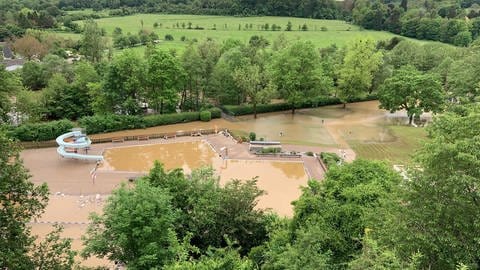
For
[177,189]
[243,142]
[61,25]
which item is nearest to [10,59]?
[61,25]

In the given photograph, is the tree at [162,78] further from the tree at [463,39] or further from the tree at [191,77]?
the tree at [463,39]

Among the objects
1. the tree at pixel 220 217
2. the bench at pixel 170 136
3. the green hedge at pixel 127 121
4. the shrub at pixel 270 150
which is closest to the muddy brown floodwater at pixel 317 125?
the green hedge at pixel 127 121

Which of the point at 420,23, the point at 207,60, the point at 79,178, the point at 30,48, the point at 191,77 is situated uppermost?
the point at 420,23

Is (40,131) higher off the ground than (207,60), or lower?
lower

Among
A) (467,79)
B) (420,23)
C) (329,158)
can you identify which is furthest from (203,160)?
(420,23)

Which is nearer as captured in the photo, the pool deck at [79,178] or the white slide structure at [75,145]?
the pool deck at [79,178]

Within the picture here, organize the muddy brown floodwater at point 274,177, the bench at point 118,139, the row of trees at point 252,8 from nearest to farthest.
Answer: the muddy brown floodwater at point 274,177
the bench at point 118,139
the row of trees at point 252,8

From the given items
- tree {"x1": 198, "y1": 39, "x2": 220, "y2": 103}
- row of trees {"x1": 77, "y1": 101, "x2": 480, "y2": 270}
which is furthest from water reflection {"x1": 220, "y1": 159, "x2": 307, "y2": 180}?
tree {"x1": 198, "y1": 39, "x2": 220, "y2": 103}

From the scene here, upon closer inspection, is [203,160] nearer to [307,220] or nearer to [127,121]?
[127,121]
